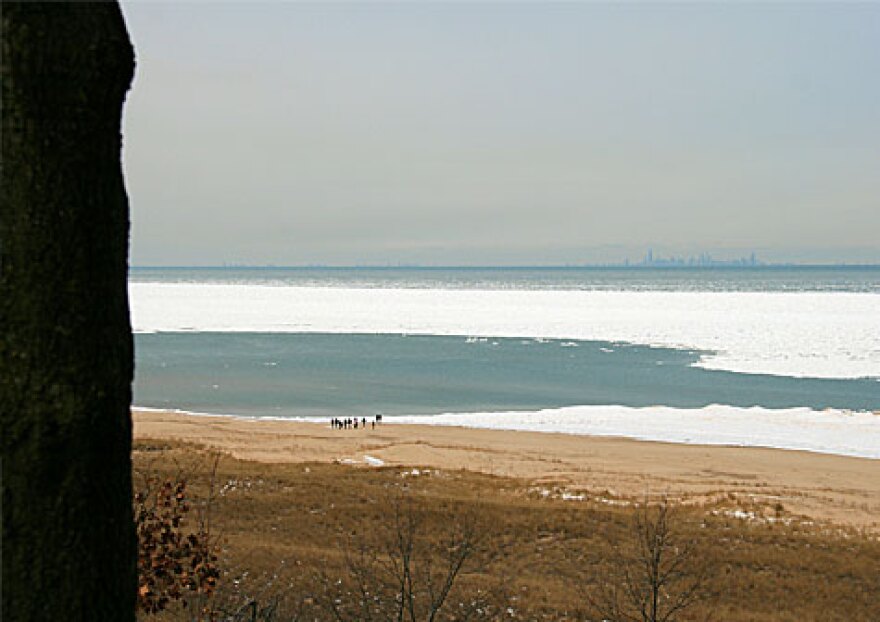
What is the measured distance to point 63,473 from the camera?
2783 mm

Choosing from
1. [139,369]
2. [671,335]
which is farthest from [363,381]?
[671,335]

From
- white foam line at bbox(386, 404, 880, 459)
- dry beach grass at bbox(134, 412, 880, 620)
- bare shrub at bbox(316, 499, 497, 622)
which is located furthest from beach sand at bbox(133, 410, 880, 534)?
A: bare shrub at bbox(316, 499, 497, 622)

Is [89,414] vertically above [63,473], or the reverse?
[89,414]

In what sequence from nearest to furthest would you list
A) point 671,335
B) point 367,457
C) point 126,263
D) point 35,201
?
point 35,201 < point 126,263 < point 367,457 < point 671,335

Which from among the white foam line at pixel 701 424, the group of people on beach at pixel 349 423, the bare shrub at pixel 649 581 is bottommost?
the group of people on beach at pixel 349 423

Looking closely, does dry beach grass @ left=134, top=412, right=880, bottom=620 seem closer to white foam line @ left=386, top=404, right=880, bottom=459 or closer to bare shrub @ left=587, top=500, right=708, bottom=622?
bare shrub @ left=587, top=500, right=708, bottom=622

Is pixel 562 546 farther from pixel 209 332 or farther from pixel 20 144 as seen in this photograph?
pixel 209 332

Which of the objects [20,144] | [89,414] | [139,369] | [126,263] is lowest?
[139,369]

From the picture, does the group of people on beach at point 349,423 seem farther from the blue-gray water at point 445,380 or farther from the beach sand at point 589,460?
the blue-gray water at point 445,380

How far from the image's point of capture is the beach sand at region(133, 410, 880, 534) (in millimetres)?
24750

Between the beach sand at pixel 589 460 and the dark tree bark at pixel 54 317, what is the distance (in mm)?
21115

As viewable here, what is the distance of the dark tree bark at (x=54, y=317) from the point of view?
9.07 ft

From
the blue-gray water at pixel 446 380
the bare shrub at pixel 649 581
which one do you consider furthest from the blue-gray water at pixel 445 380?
the bare shrub at pixel 649 581

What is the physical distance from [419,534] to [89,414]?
49.6ft
